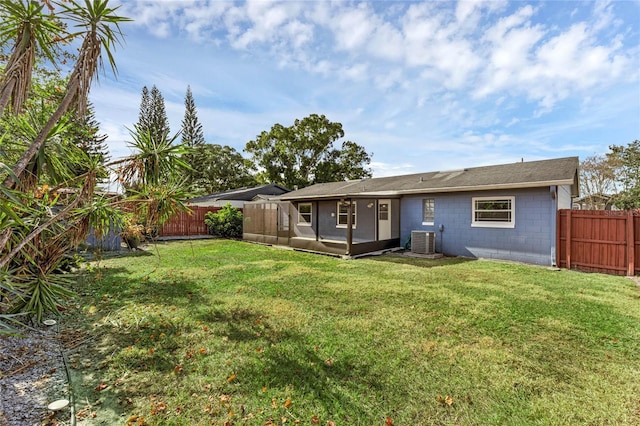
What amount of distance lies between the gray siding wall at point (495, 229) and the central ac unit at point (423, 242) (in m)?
0.49

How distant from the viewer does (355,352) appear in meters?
3.46

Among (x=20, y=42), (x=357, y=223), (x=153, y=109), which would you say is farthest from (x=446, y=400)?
(x=153, y=109)

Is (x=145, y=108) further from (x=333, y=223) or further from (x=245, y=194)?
(x=333, y=223)

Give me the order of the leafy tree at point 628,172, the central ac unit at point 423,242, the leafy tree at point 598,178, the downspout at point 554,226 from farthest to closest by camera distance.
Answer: the leafy tree at point 598,178 < the leafy tree at point 628,172 < the central ac unit at point 423,242 < the downspout at point 554,226

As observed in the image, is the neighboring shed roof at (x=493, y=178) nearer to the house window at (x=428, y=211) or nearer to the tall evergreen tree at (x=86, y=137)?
the house window at (x=428, y=211)

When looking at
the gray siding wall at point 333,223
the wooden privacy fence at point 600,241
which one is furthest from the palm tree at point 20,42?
the wooden privacy fence at point 600,241

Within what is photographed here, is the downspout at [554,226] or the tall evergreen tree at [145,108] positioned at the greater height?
the tall evergreen tree at [145,108]

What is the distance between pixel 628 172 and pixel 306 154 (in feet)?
95.6

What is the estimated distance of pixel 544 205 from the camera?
895cm

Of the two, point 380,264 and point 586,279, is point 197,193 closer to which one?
point 380,264

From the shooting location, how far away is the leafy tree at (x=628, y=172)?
23323mm

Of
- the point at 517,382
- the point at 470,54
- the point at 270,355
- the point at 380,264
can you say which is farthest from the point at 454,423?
the point at 470,54

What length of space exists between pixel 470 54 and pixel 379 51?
3.01m

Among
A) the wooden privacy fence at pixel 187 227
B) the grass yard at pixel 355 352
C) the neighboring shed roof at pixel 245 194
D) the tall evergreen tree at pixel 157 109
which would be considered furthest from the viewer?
the tall evergreen tree at pixel 157 109
